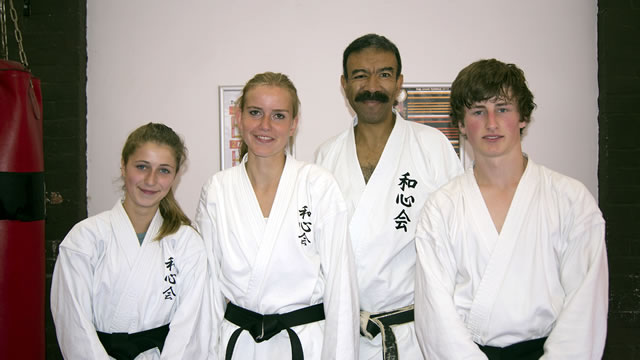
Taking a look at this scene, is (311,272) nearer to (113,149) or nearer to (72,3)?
(113,149)

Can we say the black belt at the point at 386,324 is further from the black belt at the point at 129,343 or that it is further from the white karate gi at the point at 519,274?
the black belt at the point at 129,343

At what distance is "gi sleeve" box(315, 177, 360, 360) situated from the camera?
1753 millimetres

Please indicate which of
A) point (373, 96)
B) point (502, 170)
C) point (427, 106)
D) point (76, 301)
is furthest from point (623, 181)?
point (76, 301)

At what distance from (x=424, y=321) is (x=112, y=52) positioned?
2.96 metres

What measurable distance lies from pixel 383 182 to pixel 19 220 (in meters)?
1.73

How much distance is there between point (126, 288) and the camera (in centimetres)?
189

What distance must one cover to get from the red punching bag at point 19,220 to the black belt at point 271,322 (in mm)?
982

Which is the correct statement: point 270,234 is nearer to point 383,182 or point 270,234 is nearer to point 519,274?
point 383,182

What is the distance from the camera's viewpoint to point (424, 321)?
1671 mm

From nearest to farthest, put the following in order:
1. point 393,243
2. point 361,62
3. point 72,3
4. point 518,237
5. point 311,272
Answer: point 518,237
point 311,272
point 393,243
point 361,62
point 72,3

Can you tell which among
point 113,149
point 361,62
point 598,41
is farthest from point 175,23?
point 598,41

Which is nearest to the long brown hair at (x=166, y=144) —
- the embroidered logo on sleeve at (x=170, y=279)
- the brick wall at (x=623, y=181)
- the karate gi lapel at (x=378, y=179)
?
the embroidered logo on sleeve at (x=170, y=279)

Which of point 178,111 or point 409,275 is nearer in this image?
point 409,275

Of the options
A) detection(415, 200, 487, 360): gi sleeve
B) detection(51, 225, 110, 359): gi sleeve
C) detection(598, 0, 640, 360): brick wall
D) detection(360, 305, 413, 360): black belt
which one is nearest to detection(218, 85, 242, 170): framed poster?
detection(51, 225, 110, 359): gi sleeve
